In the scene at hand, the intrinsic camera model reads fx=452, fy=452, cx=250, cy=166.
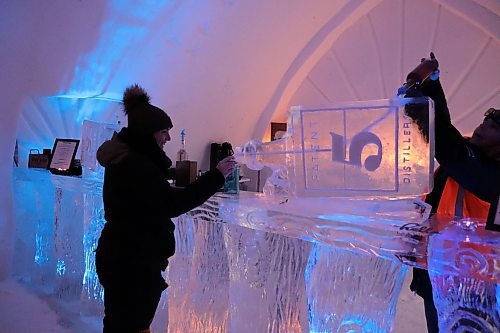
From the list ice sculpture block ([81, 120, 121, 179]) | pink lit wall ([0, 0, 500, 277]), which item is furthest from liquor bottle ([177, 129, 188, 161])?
ice sculpture block ([81, 120, 121, 179])

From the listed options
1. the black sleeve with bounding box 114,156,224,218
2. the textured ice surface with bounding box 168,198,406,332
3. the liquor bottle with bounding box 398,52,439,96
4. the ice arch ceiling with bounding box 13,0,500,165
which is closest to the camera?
the liquor bottle with bounding box 398,52,439,96

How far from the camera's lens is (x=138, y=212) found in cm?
165

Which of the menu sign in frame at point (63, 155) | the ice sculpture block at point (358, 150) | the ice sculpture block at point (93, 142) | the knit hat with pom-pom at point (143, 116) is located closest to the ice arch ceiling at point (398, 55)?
the menu sign in frame at point (63, 155)

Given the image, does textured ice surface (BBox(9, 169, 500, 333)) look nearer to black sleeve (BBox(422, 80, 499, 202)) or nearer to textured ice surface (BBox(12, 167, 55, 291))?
black sleeve (BBox(422, 80, 499, 202))

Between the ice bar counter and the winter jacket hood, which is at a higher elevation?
the winter jacket hood

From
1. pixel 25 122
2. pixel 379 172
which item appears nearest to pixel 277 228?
pixel 379 172

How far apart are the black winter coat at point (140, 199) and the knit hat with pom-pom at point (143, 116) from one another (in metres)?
0.04

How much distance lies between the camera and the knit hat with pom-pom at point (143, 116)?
1.72 m

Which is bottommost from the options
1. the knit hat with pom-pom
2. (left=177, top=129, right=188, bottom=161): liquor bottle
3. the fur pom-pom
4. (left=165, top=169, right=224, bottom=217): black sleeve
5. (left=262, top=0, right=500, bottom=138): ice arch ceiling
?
(left=165, top=169, right=224, bottom=217): black sleeve

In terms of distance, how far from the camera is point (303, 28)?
516 centimetres

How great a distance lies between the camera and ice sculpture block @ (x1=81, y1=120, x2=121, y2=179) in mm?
2793

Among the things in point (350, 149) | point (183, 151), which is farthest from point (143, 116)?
point (183, 151)

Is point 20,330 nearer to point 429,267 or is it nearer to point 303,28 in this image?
point 429,267

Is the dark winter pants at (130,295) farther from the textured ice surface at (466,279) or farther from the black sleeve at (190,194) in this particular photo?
the textured ice surface at (466,279)
